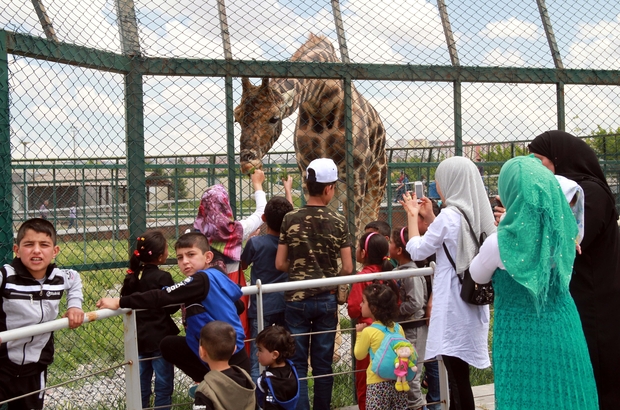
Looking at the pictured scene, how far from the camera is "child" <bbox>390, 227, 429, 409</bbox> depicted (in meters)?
4.13

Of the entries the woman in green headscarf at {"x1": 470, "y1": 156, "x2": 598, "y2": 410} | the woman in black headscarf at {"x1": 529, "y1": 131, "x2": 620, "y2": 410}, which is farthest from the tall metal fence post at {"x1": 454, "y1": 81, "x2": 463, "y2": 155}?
the woman in green headscarf at {"x1": 470, "y1": 156, "x2": 598, "y2": 410}

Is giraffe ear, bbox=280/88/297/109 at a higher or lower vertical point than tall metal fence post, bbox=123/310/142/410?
higher

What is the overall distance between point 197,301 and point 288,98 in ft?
9.75

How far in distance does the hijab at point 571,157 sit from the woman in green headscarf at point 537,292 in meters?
0.47

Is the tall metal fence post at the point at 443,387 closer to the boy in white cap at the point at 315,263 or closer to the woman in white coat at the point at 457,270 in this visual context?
the woman in white coat at the point at 457,270

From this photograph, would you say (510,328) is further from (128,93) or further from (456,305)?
(128,93)

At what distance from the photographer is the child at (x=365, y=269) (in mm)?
4082

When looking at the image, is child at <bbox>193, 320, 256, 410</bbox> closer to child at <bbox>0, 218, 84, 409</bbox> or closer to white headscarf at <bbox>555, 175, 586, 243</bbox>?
child at <bbox>0, 218, 84, 409</bbox>

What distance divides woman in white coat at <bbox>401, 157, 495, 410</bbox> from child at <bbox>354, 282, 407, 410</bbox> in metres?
0.23

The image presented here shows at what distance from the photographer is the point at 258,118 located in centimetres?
530

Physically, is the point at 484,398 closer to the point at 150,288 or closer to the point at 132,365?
the point at 150,288

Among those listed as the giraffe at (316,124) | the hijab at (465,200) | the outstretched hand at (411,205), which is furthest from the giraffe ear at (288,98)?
the hijab at (465,200)

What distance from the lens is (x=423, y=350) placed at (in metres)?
4.27

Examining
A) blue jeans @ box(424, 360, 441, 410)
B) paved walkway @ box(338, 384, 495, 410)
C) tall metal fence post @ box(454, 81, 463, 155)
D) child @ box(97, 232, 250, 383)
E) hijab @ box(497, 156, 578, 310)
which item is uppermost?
tall metal fence post @ box(454, 81, 463, 155)
